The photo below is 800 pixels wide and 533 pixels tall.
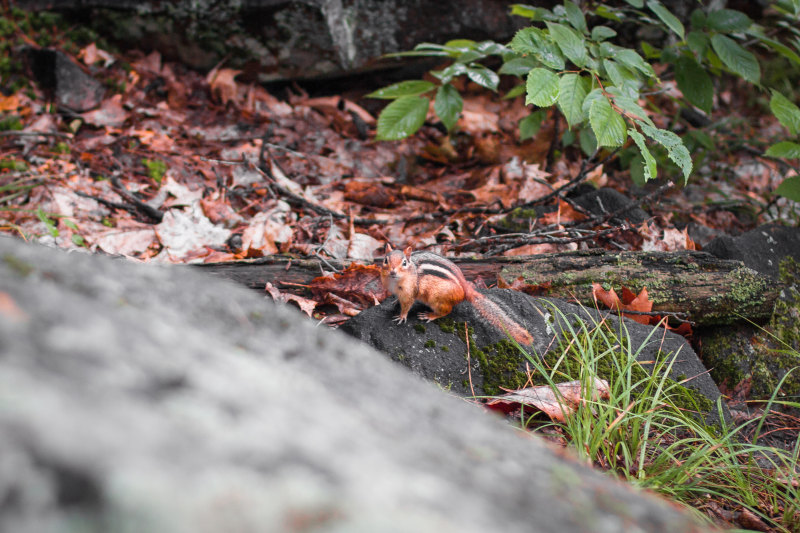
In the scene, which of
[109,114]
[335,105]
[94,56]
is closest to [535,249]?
[335,105]

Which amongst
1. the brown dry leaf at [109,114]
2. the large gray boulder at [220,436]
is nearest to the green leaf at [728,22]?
the large gray boulder at [220,436]

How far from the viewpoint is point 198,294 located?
3.63ft

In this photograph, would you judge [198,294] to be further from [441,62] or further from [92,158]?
[441,62]

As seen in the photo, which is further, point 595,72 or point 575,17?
point 575,17

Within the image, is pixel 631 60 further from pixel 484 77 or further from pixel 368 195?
pixel 368 195

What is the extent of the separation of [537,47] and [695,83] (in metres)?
1.87

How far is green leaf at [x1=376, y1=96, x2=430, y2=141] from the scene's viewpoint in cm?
400

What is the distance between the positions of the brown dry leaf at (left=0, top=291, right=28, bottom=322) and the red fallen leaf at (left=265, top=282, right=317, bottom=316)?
242 centimetres

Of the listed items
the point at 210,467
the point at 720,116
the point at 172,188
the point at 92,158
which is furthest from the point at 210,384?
the point at 720,116

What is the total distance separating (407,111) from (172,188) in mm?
2248

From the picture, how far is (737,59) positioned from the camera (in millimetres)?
3627

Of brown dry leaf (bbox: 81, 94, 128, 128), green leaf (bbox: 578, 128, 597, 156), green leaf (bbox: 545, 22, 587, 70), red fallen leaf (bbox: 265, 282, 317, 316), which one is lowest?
red fallen leaf (bbox: 265, 282, 317, 316)

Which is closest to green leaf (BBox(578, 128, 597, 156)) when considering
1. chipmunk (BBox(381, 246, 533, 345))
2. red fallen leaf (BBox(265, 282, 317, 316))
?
chipmunk (BBox(381, 246, 533, 345))

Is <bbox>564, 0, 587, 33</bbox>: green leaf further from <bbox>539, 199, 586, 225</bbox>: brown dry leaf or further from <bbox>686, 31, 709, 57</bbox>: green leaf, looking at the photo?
<bbox>539, 199, 586, 225</bbox>: brown dry leaf
